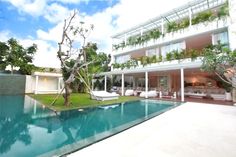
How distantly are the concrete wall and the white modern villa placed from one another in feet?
47.5

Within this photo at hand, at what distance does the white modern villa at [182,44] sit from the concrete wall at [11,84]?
570 inches

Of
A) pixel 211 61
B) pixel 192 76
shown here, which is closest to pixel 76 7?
pixel 211 61

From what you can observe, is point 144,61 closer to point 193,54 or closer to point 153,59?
point 153,59

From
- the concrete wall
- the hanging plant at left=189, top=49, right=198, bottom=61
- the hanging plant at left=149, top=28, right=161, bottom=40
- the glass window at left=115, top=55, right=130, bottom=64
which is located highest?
the hanging plant at left=149, top=28, right=161, bottom=40

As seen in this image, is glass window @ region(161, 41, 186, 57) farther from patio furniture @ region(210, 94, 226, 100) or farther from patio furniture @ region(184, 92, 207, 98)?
patio furniture @ region(210, 94, 226, 100)

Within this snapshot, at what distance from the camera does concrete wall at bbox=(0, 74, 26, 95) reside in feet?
76.9

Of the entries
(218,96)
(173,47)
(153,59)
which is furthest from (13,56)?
(218,96)

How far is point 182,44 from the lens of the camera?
1997 cm

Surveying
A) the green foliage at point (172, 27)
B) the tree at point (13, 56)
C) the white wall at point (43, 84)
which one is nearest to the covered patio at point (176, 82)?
the green foliage at point (172, 27)

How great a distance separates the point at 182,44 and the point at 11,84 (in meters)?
23.4

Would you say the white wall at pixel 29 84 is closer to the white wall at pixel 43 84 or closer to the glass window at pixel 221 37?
the white wall at pixel 43 84

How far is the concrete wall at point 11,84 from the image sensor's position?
2344cm

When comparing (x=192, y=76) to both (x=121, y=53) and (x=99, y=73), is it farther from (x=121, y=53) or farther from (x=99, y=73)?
(x=99, y=73)

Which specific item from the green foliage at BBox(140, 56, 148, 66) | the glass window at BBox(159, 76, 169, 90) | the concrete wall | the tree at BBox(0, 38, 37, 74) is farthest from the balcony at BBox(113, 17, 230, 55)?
the tree at BBox(0, 38, 37, 74)
